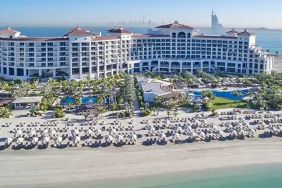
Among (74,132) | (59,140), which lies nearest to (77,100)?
(74,132)

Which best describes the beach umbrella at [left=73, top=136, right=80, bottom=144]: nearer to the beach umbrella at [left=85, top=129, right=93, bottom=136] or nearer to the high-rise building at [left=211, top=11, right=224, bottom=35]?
the beach umbrella at [left=85, top=129, right=93, bottom=136]

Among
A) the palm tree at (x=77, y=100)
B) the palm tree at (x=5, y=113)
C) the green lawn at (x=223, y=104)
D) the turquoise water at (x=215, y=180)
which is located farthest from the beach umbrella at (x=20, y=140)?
the green lawn at (x=223, y=104)

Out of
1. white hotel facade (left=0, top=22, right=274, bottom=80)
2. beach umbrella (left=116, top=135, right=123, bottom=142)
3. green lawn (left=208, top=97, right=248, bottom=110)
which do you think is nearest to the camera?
beach umbrella (left=116, top=135, right=123, bottom=142)

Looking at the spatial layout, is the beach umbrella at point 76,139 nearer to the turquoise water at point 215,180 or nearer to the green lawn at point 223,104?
the turquoise water at point 215,180

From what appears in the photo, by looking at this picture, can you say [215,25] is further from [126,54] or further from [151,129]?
[151,129]

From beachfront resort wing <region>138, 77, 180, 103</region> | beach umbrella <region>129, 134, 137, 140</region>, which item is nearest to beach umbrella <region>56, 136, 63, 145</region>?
beach umbrella <region>129, 134, 137, 140</region>

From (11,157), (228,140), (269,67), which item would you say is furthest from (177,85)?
(11,157)

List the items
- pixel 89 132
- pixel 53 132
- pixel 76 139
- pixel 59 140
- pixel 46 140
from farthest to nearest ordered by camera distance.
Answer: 1. pixel 53 132
2. pixel 89 132
3. pixel 76 139
4. pixel 59 140
5. pixel 46 140
